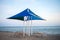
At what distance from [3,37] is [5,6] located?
0.52 meters

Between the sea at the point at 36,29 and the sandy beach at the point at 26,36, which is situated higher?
the sea at the point at 36,29

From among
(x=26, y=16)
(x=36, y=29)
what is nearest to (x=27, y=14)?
(x=26, y=16)

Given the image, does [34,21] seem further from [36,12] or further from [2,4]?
[2,4]

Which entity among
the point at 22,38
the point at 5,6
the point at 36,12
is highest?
the point at 5,6

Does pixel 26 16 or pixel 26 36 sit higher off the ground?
pixel 26 16

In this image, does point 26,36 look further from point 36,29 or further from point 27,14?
point 27,14

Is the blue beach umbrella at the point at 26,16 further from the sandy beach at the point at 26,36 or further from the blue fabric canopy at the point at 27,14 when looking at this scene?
the sandy beach at the point at 26,36

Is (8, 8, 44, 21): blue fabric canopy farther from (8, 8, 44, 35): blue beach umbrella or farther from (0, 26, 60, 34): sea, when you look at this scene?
(0, 26, 60, 34): sea

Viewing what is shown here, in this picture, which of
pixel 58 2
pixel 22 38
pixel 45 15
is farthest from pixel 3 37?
pixel 58 2

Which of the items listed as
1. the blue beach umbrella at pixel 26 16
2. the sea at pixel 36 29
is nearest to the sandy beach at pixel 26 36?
the sea at pixel 36 29

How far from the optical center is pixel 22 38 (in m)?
1.85

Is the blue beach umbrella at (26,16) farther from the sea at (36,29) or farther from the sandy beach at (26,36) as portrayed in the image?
the sandy beach at (26,36)

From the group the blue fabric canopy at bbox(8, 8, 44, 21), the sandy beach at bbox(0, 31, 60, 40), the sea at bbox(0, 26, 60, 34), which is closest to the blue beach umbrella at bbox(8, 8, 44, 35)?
the blue fabric canopy at bbox(8, 8, 44, 21)

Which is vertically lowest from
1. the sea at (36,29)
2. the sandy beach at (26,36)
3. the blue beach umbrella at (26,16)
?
the sandy beach at (26,36)
